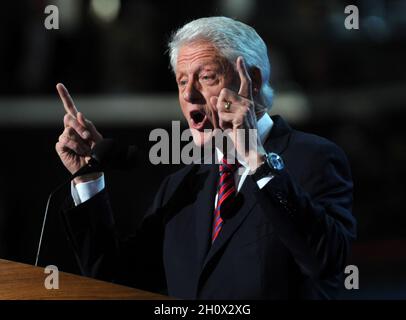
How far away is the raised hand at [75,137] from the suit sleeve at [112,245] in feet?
0.23

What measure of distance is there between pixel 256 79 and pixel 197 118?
5.2 inches

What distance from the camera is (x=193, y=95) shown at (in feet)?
4.86

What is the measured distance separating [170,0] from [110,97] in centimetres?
55

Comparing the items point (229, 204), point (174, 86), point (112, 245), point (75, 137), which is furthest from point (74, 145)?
point (174, 86)

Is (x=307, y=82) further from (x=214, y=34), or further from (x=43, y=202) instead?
(x=214, y=34)

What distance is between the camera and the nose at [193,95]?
1481mm

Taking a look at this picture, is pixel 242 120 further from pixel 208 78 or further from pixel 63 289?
pixel 63 289

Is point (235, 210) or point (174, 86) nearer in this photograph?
point (235, 210)

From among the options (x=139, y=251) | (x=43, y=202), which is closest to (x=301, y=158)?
(x=139, y=251)

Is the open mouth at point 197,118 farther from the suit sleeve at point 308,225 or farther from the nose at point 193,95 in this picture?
the suit sleeve at point 308,225

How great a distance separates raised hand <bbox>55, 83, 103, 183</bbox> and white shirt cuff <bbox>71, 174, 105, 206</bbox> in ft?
0.04

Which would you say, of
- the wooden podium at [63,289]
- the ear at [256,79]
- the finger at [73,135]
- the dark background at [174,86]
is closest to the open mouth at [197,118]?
the ear at [256,79]

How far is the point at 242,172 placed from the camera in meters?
1.50

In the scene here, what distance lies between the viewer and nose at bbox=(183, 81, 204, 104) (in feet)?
4.86
